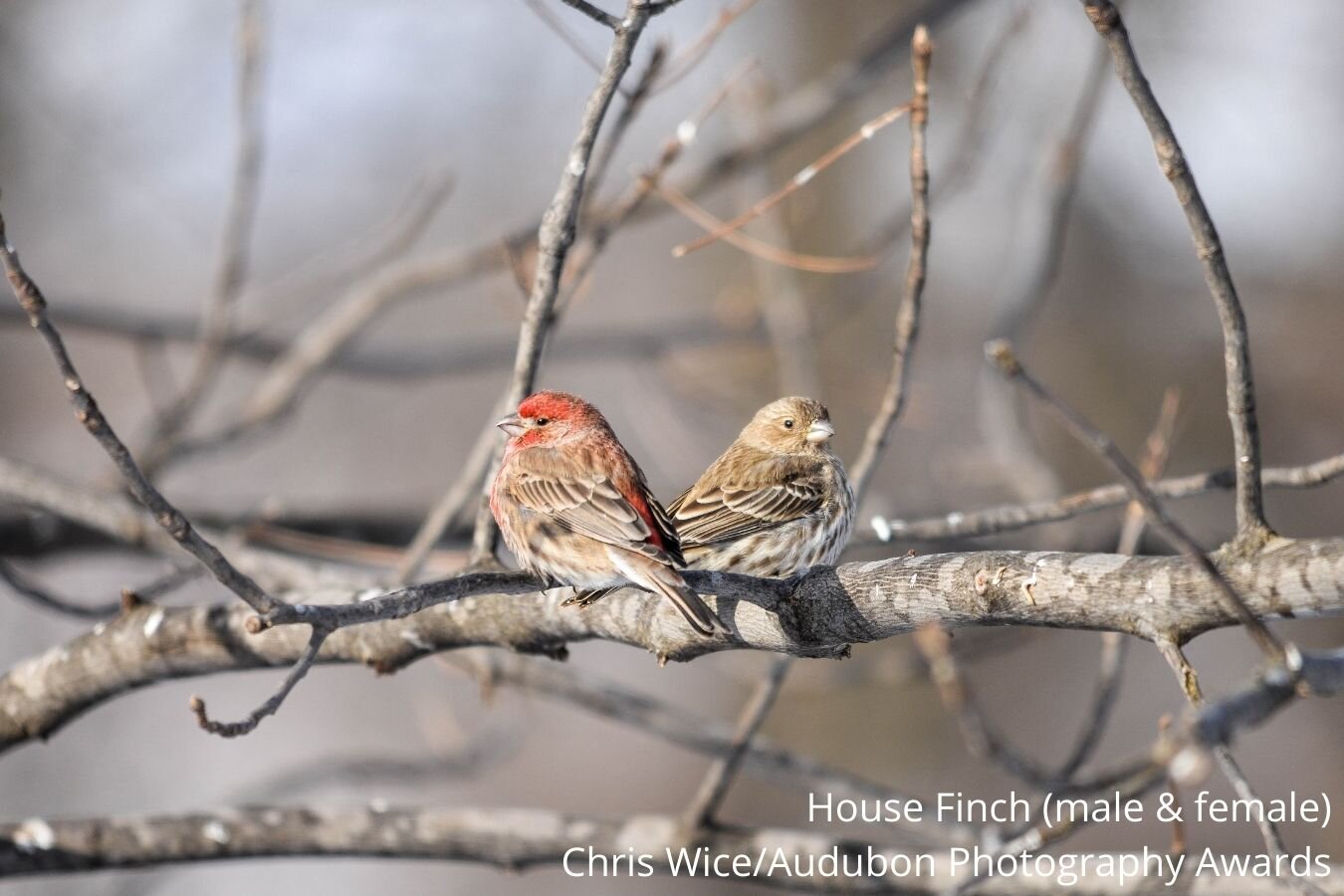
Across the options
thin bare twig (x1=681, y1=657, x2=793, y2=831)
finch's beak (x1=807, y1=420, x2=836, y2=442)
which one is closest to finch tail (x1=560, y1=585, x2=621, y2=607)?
thin bare twig (x1=681, y1=657, x2=793, y2=831)

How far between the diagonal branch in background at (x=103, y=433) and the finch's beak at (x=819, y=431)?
2.73 meters

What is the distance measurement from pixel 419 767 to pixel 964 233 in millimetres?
7230

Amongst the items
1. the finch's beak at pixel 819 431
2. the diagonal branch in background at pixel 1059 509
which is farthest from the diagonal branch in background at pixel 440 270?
the diagonal branch in background at pixel 1059 509

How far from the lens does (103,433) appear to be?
231 centimetres

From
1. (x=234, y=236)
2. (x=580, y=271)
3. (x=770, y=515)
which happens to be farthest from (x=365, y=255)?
(x=770, y=515)

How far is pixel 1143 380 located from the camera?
988cm

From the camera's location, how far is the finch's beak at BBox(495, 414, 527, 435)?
364 centimetres

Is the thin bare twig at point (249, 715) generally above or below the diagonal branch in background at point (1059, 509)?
below

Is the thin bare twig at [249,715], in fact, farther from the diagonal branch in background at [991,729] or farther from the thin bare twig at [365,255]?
the thin bare twig at [365,255]

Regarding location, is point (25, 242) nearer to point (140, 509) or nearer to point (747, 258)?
point (747, 258)

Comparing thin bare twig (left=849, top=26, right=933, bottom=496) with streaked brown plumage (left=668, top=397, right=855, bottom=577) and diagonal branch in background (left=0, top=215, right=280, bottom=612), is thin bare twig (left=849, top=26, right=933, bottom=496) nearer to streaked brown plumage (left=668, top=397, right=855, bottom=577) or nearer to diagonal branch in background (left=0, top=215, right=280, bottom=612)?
streaked brown plumage (left=668, top=397, right=855, bottom=577)

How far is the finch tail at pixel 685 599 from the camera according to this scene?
271cm

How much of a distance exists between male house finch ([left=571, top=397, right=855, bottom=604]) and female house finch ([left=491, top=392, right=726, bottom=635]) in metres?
0.83

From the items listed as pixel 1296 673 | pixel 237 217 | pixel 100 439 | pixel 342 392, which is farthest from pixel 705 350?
pixel 342 392
